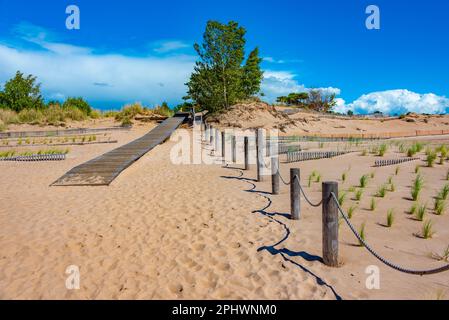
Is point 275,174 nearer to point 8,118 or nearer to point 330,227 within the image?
point 330,227

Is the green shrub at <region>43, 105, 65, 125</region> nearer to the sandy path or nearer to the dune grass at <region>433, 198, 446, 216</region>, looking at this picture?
the sandy path

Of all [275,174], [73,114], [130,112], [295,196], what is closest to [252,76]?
[130,112]

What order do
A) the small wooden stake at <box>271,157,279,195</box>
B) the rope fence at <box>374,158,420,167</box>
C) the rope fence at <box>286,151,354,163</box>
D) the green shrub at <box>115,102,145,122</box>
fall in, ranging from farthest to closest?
the green shrub at <box>115,102,145,122</box>
the rope fence at <box>286,151,354,163</box>
the rope fence at <box>374,158,420,167</box>
the small wooden stake at <box>271,157,279,195</box>

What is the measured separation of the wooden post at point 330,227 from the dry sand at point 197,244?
5.7 inches

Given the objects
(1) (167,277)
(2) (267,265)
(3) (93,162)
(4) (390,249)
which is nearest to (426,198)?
(4) (390,249)

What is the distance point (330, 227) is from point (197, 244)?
2.00m

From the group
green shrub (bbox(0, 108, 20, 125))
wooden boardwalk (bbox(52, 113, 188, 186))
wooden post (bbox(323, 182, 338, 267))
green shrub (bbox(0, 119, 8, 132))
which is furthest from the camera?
green shrub (bbox(0, 108, 20, 125))

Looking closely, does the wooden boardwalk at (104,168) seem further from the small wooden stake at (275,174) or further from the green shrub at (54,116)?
the green shrub at (54,116)

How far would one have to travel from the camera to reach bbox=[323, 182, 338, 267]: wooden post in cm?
411

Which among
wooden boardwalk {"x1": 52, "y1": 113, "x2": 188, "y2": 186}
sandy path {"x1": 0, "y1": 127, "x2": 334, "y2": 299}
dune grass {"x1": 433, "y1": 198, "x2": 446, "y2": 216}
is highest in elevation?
wooden boardwalk {"x1": 52, "y1": 113, "x2": 188, "y2": 186}

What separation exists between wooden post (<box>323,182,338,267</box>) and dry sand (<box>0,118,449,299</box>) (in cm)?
14

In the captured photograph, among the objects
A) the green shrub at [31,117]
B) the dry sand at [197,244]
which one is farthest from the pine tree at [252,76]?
the dry sand at [197,244]

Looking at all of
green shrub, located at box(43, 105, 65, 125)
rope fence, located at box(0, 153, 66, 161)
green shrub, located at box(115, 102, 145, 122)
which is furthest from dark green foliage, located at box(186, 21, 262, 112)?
rope fence, located at box(0, 153, 66, 161)

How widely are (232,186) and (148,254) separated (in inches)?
180
